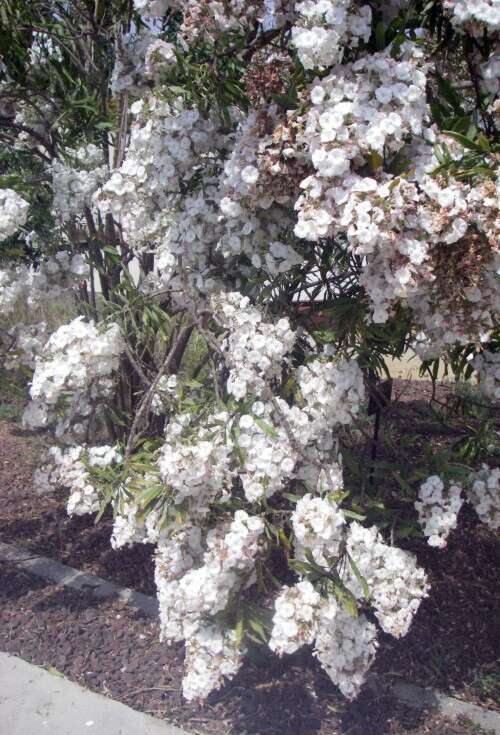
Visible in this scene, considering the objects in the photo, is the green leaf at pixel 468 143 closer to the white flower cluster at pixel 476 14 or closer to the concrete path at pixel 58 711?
the white flower cluster at pixel 476 14

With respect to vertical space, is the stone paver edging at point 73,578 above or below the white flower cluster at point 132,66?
below

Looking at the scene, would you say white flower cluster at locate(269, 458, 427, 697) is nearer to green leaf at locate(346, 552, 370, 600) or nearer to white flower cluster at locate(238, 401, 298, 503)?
green leaf at locate(346, 552, 370, 600)

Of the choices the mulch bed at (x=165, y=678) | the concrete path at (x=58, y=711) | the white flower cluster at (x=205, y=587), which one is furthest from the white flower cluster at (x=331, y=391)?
the concrete path at (x=58, y=711)

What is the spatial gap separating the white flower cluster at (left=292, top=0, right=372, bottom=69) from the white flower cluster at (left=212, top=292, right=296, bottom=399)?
0.75 m

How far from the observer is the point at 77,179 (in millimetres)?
2986

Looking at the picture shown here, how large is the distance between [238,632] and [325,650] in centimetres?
28

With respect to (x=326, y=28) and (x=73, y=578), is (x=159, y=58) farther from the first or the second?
(x=73, y=578)

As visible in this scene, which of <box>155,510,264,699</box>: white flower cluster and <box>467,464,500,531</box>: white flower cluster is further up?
<box>467,464,500,531</box>: white flower cluster

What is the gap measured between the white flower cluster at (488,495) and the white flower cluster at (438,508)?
130mm

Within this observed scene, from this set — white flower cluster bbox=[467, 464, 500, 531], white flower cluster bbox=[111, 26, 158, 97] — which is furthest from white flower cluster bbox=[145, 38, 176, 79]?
white flower cluster bbox=[467, 464, 500, 531]

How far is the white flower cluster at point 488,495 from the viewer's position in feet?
8.29

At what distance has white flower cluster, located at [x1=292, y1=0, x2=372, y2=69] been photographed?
1.78 m

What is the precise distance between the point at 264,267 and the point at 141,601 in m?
1.71

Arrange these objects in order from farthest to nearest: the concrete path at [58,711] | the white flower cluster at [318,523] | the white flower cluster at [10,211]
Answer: the white flower cluster at [10,211], the concrete path at [58,711], the white flower cluster at [318,523]
